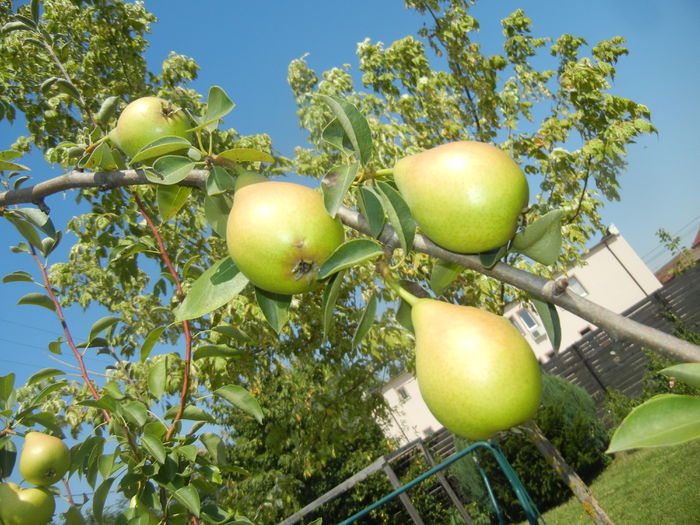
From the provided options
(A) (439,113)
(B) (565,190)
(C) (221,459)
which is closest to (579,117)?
(B) (565,190)

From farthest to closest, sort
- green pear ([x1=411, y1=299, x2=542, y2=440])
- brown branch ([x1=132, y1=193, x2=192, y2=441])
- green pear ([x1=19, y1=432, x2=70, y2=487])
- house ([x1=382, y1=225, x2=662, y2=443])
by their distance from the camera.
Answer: house ([x1=382, y1=225, x2=662, y2=443])
green pear ([x1=19, y1=432, x2=70, y2=487])
brown branch ([x1=132, y1=193, x2=192, y2=441])
green pear ([x1=411, y1=299, x2=542, y2=440])

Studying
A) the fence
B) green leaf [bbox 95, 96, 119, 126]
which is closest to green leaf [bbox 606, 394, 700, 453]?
green leaf [bbox 95, 96, 119, 126]

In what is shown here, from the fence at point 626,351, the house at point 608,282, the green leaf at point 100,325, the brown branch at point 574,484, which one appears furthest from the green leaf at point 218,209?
the house at point 608,282

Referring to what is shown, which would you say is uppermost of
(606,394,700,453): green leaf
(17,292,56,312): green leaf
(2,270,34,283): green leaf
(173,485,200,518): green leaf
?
(2,270,34,283): green leaf

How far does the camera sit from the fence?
10.1 m

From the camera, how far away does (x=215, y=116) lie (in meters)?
0.96

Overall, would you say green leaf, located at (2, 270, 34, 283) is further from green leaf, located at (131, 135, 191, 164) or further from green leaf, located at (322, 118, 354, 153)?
green leaf, located at (322, 118, 354, 153)

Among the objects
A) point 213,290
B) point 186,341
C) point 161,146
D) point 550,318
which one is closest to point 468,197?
point 550,318

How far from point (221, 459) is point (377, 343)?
3266mm

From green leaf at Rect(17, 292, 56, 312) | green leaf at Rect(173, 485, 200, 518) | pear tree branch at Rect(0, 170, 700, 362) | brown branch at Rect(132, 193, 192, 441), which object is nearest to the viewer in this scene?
pear tree branch at Rect(0, 170, 700, 362)

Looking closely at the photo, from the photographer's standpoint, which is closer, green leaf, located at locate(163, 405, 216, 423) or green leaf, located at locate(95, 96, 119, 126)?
green leaf, located at locate(95, 96, 119, 126)

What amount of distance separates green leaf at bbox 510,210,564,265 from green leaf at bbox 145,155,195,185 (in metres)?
0.62

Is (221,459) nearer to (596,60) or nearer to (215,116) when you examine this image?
(215,116)

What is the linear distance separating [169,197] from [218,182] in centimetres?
25
